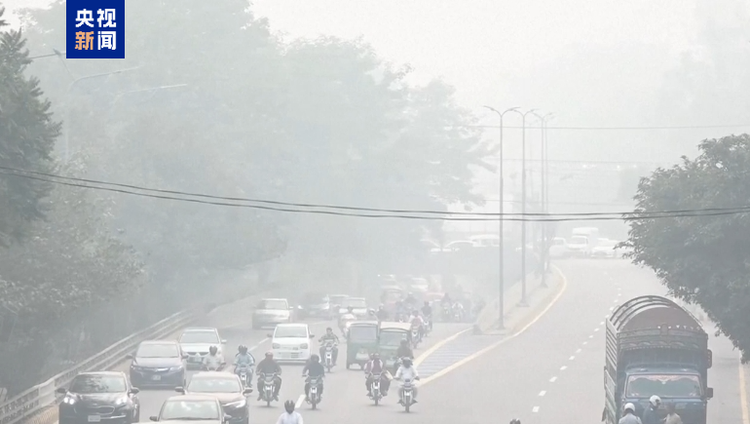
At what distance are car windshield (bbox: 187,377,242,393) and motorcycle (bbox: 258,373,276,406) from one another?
11.9 feet

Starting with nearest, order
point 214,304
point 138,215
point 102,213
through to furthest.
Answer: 1. point 102,213
2. point 138,215
3. point 214,304

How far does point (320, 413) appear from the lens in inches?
1467

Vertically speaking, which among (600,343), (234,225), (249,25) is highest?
(249,25)

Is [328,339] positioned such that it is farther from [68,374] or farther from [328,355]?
[68,374]

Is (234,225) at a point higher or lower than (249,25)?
lower

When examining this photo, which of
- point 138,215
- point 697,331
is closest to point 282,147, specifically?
point 138,215

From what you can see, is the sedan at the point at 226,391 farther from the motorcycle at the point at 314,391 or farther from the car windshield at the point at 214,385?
the motorcycle at the point at 314,391

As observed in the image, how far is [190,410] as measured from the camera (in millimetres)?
28812

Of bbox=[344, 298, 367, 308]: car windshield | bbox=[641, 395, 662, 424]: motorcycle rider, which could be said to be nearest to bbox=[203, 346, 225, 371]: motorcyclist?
bbox=[641, 395, 662, 424]: motorcycle rider

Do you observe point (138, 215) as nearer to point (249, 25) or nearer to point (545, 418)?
point (545, 418)

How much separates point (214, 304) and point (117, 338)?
20.1 metres

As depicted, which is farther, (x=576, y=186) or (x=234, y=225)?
(x=576, y=186)

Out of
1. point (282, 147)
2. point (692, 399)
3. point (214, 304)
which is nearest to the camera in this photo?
point (692, 399)

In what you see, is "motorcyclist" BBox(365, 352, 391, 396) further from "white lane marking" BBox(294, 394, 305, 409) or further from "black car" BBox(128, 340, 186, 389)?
"black car" BBox(128, 340, 186, 389)
